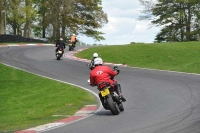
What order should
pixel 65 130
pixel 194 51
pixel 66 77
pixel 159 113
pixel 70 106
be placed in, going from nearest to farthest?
pixel 65 130 → pixel 159 113 → pixel 70 106 → pixel 66 77 → pixel 194 51

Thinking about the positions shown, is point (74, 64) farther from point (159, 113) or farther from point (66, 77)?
point (159, 113)

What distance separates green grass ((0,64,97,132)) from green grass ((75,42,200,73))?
8.38 meters

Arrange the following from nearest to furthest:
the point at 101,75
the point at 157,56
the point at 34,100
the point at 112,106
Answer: the point at 112,106 < the point at 101,75 < the point at 34,100 < the point at 157,56

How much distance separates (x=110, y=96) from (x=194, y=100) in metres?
3.04

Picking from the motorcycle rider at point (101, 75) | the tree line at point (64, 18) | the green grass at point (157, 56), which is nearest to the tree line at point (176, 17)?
the tree line at point (64, 18)

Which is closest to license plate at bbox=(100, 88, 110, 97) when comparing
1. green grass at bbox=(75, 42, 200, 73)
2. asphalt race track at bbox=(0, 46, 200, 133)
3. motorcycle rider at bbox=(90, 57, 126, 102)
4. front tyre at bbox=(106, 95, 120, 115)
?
front tyre at bbox=(106, 95, 120, 115)

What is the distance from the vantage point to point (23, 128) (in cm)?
1034

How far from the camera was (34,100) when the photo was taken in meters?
16.0

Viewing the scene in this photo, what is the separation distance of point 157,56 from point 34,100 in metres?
16.8

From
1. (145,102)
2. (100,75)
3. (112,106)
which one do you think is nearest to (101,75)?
(100,75)

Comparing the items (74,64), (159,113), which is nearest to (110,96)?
(159,113)

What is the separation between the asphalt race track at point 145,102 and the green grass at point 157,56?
3531 millimetres

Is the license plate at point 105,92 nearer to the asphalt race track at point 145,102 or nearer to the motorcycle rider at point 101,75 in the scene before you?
the motorcycle rider at point 101,75

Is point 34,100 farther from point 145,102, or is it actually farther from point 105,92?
point 105,92
